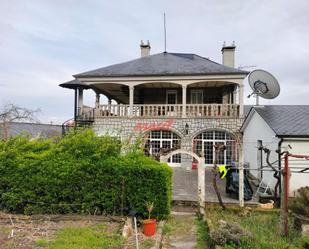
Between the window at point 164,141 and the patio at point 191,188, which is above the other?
the window at point 164,141

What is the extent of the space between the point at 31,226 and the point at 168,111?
40.0ft

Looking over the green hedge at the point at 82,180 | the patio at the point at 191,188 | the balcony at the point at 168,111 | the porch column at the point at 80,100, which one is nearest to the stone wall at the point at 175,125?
the balcony at the point at 168,111

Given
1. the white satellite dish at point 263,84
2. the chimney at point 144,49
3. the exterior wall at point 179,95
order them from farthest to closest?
the chimney at point 144,49
the exterior wall at point 179,95
the white satellite dish at point 263,84

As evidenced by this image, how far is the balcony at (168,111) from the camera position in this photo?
1728 cm

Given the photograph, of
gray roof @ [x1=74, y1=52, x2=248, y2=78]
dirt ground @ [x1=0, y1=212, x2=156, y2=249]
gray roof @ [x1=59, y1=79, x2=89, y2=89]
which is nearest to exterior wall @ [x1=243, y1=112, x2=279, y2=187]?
gray roof @ [x1=74, y1=52, x2=248, y2=78]

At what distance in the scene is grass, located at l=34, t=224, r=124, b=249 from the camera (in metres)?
5.69

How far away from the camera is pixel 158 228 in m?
7.19

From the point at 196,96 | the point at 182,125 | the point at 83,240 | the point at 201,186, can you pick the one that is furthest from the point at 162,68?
the point at 83,240

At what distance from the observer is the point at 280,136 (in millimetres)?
9953

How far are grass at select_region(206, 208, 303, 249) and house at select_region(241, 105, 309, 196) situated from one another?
54.4 inches

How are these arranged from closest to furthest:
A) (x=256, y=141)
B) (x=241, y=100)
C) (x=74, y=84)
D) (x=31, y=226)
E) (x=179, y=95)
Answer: (x=31, y=226), (x=256, y=141), (x=241, y=100), (x=74, y=84), (x=179, y=95)

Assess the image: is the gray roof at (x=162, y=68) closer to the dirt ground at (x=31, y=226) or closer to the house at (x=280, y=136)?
the house at (x=280, y=136)

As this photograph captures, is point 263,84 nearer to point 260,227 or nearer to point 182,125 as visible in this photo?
point 182,125

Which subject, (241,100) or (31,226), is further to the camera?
(241,100)
